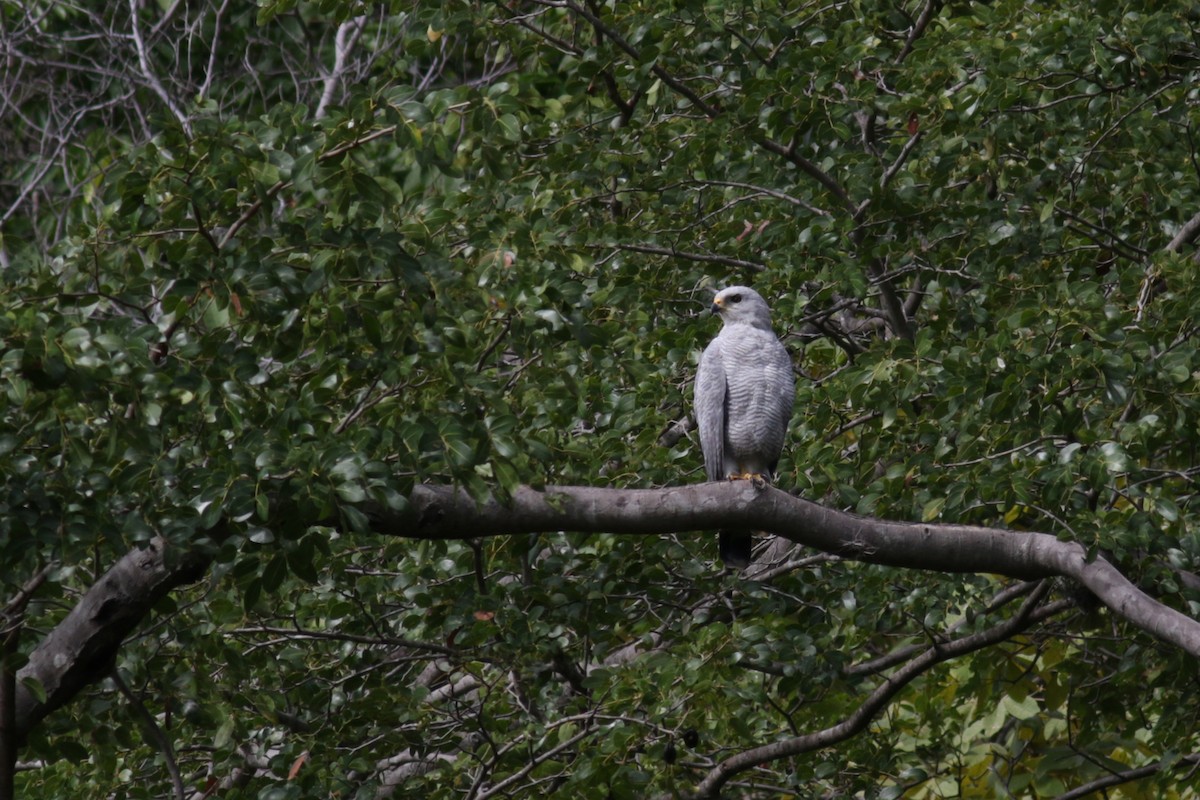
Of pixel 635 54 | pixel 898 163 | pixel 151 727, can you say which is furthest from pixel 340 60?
pixel 151 727

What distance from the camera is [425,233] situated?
3750 millimetres

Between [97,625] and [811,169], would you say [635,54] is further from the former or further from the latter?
[97,625]

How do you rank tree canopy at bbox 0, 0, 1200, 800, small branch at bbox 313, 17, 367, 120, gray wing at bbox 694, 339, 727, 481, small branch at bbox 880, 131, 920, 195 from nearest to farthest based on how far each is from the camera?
tree canopy at bbox 0, 0, 1200, 800, small branch at bbox 880, 131, 920, 195, gray wing at bbox 694, 339, 727, 481, small branch at bbox 313, 17, 367, 120

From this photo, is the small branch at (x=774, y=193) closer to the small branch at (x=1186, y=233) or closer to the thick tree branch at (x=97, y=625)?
the small branch at (x=1186, y=233)

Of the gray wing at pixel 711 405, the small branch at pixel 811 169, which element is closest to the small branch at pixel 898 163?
the small branch at pixel 811 169

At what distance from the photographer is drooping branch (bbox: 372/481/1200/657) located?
3.65 m

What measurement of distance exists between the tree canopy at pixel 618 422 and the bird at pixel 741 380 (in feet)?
0.43

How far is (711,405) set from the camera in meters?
5.66

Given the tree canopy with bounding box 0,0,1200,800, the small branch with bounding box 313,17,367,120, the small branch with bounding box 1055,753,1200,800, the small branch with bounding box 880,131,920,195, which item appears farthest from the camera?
the small branch with bounding box 313,17,367,120

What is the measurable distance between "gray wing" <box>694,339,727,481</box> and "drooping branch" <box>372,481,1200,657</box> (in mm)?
1600

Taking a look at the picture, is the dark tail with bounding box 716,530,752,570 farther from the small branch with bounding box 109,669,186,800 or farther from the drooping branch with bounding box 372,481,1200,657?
the small branch with bounding box 109,669,186,800

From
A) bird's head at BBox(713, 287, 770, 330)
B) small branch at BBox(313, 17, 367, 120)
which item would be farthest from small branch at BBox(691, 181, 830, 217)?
small branch at BBox(313, 17, 367, 120)

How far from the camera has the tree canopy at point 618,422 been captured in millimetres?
3486

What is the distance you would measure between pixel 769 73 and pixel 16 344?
3.16 m
